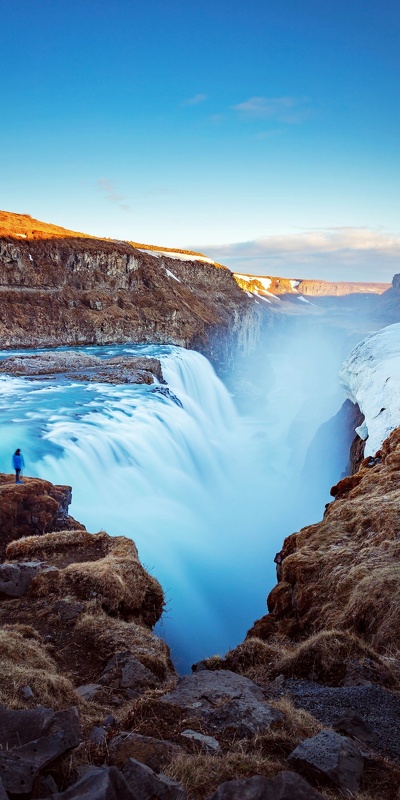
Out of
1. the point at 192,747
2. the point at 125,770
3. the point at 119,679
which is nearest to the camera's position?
the point at 125,770

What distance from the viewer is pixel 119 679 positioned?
6.48 meters

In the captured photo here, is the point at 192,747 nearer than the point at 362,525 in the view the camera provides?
Yes

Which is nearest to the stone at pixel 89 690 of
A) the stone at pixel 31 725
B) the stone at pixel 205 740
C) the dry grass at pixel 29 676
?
the dry grass at pixel 29 676

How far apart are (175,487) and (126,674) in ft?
49.6

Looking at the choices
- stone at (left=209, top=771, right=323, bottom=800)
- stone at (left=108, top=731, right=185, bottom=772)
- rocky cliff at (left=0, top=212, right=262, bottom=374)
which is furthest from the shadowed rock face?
rocky cliff at (left=0, top=212, right=262, bottom=374)

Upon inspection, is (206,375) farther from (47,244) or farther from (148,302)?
(47,244)

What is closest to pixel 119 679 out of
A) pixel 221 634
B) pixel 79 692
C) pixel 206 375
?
A: pixel 79 692

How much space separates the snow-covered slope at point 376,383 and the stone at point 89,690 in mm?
12547

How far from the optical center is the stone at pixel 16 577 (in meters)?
8.70

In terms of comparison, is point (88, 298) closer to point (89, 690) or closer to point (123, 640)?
point (123, 640)

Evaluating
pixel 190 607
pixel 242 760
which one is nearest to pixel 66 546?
pixel 190 607

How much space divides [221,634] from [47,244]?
5059 cm

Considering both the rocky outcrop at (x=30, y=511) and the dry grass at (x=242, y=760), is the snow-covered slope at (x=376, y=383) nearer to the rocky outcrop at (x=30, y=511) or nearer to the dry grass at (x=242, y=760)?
the rocky outcrop at (x=30, y=511)

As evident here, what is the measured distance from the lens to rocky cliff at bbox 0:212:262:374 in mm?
47688
